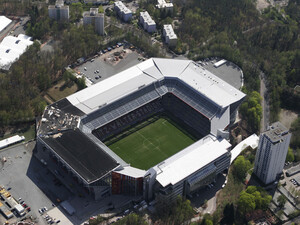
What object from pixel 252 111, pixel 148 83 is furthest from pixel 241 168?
pixel 148 83

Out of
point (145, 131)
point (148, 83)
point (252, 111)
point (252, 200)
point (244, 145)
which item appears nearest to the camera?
point (252, 200)

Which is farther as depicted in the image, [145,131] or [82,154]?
[145,131]

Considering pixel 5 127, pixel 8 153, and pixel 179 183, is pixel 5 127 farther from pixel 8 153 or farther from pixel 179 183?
pixel 179 183

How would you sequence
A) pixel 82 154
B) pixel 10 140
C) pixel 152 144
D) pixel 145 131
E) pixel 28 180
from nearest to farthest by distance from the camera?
pixel 82 154
pixel 28 180
pixel 10 140
pixel 152 144
pixel 145 131

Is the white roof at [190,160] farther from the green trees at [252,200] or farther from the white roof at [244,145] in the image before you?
the green trees at [252,200]

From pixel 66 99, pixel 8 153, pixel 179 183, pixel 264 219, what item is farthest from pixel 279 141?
pixel 8 153

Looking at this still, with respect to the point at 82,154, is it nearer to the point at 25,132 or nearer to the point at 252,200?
the point at 25,132

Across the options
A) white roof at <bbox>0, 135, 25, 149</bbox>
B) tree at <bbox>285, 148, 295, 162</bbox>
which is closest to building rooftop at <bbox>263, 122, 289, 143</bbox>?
tree at <bbox>285, 148, 295, 162</bbox>
